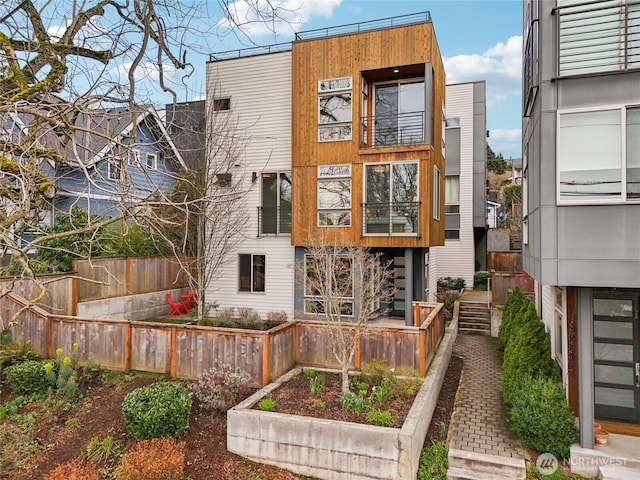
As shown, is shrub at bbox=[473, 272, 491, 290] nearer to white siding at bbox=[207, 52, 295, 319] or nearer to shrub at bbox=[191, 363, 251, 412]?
white siding at bbox=[207, 52, 295, 319]

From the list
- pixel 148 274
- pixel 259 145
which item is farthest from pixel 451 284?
pixel 148 274

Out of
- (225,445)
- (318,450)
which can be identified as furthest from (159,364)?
(318,450)

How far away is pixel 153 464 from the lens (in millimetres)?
5312

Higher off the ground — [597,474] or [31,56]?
[31,56]

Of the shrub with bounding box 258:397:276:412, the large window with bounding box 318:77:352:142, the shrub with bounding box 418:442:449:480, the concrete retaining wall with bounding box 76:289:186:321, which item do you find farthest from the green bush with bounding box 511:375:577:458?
the concrete retaining wall with bounding box 76:289:186:321

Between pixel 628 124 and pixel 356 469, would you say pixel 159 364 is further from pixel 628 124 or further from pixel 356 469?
pixel 628 124

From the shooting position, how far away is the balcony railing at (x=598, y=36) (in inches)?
Result: 233

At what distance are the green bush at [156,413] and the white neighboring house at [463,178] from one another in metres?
15.8

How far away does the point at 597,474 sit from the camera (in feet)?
19.0

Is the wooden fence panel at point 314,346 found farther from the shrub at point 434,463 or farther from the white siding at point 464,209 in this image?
the white siding at point 464,209

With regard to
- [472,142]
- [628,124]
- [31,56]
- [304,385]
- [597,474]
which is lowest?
[597,474]

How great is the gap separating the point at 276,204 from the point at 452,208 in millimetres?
10261

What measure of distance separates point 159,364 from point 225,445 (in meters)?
2.89

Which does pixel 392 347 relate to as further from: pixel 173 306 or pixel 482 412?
pixel 173 306
